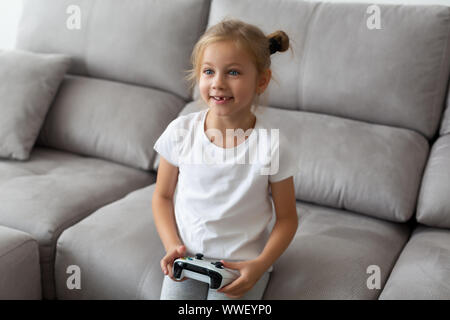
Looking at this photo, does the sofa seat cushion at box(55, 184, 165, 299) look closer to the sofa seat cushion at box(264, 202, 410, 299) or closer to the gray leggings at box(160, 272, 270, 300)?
the gray leggings at box(160, 272, 270, 300)

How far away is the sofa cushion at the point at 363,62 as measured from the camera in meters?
1.51

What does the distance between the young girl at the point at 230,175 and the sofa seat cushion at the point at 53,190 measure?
0.39m

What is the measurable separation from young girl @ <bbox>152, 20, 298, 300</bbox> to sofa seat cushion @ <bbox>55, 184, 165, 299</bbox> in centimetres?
10

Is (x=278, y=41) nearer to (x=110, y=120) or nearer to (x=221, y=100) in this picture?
(x=221, y=100)

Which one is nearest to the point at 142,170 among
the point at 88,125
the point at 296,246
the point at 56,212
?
the point at 88,125

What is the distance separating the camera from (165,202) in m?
1.24

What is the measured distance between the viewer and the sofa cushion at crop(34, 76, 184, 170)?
5.70 feet

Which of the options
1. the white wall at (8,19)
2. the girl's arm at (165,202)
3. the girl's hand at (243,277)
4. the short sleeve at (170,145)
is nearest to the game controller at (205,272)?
the girl's hand at (243,277)

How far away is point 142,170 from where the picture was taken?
1.78 meters

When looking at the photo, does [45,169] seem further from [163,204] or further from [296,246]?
[296,246]

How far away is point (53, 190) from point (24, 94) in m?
0.46

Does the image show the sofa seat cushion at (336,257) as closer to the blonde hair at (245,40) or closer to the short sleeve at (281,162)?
the short sleeve at (281,162)

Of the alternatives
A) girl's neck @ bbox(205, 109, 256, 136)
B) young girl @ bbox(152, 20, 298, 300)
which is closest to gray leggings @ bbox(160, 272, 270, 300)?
young girl @ bbox(152, 20, 298, 300)

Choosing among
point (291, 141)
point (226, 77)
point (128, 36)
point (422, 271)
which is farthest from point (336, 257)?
point (128, 36)
